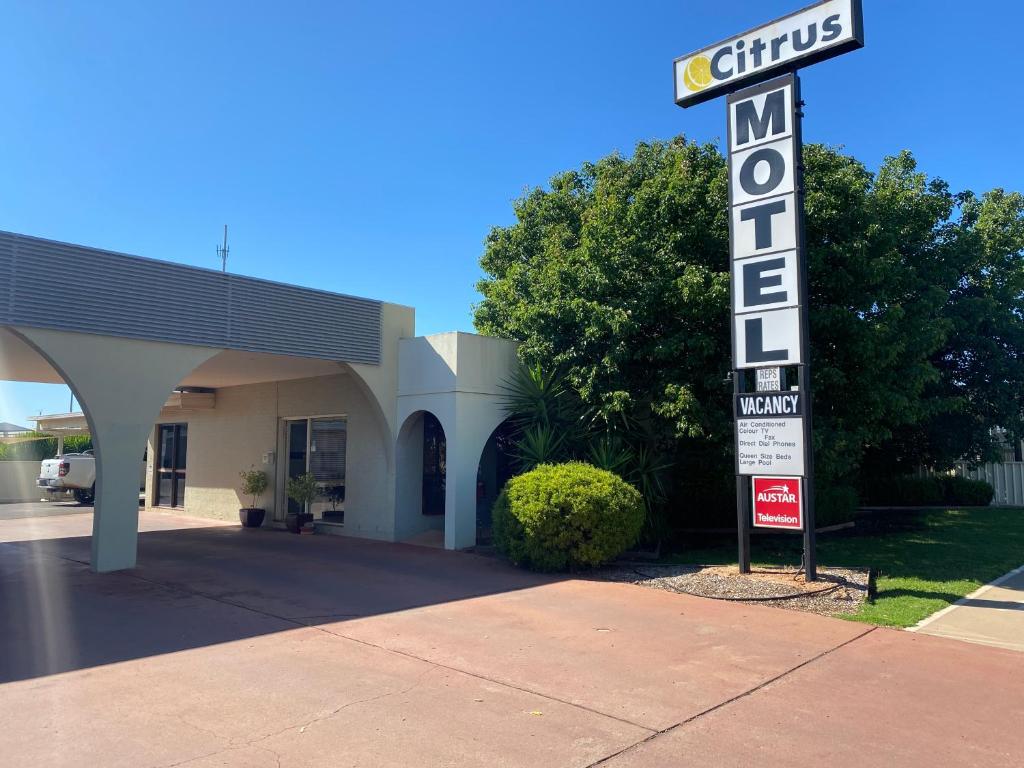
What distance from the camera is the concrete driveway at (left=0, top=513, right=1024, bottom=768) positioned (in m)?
4.55

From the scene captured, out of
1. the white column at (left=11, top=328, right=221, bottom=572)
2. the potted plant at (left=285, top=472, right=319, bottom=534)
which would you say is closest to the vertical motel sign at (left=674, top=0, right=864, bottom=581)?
the white column at (left=11, top=328, right=221, bottom=572)

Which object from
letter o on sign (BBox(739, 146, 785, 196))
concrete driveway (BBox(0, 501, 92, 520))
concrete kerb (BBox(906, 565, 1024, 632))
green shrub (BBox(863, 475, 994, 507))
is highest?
letter o on sign (BBox(739, 146, 785, 196))

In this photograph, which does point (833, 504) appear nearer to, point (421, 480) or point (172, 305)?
point (421, 480)

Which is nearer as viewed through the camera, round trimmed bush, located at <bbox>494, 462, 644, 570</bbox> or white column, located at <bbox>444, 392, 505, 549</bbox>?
round trimmed bush, located at <bbox>494, 462, 644, 570</bbox>

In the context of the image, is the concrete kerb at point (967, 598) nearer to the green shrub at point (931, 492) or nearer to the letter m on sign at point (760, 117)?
the letter m on sign at point (760, 117)

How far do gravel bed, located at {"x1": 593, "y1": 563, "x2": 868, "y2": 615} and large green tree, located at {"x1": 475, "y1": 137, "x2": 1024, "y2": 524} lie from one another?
81.1 inches

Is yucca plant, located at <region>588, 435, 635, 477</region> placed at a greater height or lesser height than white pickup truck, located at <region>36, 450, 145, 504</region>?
greater

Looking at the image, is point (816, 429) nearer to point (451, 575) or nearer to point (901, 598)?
point (901, 598)

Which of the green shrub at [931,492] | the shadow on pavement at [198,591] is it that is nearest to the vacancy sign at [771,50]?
the shadow on pavement at [198,591]

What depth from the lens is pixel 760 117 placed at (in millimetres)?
10445

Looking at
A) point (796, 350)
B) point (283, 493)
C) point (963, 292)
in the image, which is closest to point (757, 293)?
point (796, 350)

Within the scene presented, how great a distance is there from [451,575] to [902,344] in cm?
757

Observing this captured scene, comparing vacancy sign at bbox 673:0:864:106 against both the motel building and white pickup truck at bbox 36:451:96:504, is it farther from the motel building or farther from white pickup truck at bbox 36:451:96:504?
white pickup truck at bbox 36:451:96:504

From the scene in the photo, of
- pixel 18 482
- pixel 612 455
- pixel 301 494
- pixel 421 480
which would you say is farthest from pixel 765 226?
pixel 18 482
